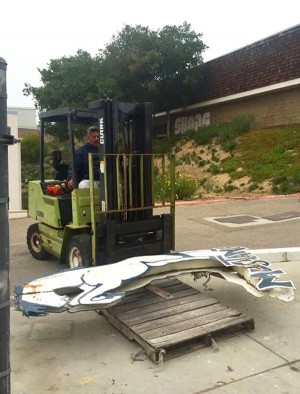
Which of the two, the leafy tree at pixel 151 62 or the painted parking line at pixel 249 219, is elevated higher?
the leafy tree at pixel 151 62

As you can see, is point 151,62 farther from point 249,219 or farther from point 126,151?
point 126,151

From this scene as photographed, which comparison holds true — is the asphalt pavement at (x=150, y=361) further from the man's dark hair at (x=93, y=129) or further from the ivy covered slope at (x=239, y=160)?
the ivy covered slope at (x=239, y=160)

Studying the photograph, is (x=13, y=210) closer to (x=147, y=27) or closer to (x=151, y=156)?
(x=151, y=156)

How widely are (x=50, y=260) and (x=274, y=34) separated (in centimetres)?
2224

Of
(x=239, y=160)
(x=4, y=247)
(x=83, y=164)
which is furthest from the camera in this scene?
(x=239, y=160)

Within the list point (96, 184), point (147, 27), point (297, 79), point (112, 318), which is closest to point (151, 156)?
point (96, 184)

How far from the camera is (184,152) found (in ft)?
91.9

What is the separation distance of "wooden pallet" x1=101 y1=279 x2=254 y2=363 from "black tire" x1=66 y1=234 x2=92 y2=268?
1.03 metres

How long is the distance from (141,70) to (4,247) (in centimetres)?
2986

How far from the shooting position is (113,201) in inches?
227

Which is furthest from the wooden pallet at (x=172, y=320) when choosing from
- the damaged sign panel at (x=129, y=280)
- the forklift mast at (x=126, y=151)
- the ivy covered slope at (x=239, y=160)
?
the ivy covered slope at (x=239, y=160)

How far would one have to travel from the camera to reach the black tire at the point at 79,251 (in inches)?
219

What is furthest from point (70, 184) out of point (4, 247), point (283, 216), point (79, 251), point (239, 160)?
point (239, 160)

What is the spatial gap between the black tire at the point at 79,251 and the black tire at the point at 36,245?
1275 mm
